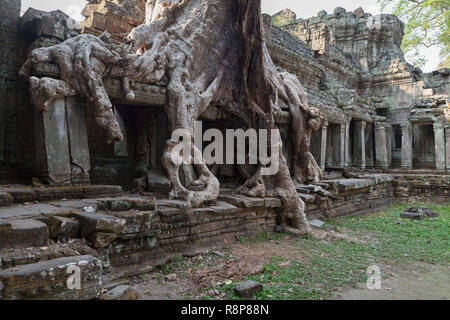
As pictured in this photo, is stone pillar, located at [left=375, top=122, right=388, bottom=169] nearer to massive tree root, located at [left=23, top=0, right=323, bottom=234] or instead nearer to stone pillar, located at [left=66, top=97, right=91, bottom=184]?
massive tree root, located at [left=23, top=0, right=323, bottom=234]

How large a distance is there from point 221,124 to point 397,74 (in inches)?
486

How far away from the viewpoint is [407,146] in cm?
1405

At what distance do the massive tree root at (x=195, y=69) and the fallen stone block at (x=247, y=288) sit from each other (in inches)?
73.2

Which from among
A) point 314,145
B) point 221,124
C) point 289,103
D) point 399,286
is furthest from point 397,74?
point 399,286

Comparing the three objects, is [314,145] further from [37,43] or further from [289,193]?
[37,43]

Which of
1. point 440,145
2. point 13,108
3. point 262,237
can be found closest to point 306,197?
point 262,237

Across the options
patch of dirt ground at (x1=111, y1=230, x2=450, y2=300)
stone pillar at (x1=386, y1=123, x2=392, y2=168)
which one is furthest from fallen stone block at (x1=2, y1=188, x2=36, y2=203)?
stone pillar at (x1=386, y1=123, x2=392, y2=168)

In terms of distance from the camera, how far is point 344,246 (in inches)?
217

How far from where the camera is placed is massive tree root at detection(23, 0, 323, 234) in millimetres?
4688

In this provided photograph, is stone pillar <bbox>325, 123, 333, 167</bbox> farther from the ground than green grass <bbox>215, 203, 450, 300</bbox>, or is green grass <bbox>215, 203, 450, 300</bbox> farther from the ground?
stone pillar <bbox>325, 123, 333, 167</bbox>

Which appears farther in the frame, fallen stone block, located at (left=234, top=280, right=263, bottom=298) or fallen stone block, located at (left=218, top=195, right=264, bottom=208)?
fallen stone block, located at (left=218, top=195, right=264, bottom=208)

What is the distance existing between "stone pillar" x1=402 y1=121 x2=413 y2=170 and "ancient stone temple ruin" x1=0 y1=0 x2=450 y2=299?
393 centimetres

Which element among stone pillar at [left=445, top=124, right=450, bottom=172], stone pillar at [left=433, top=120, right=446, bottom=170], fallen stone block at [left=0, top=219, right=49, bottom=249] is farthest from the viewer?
stone pillar at [left=433, top=120, right=446, bottom=170]

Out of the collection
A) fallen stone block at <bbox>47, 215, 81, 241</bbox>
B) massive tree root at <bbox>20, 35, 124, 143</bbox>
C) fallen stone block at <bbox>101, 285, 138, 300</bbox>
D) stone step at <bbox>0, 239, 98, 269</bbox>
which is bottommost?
fallen stone block at <bbox>101, 285, 138, 300</bbox>
